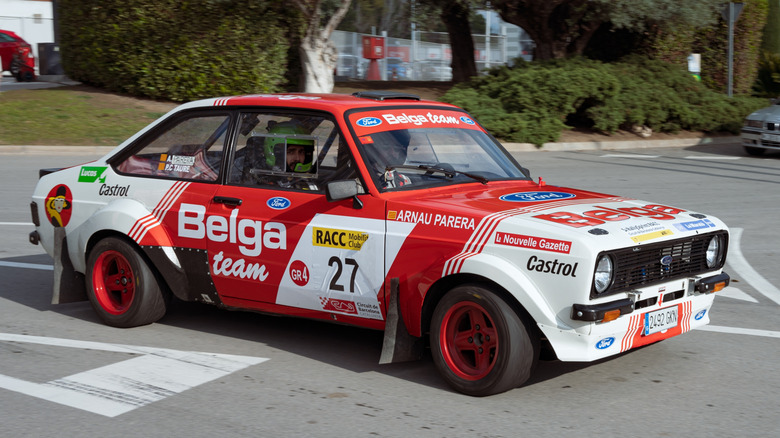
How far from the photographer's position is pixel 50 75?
3512cm

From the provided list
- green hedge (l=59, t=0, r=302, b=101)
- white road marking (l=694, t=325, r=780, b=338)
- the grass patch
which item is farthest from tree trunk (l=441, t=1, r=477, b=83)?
white road marking (l=694, t=325, r=780, b=338)

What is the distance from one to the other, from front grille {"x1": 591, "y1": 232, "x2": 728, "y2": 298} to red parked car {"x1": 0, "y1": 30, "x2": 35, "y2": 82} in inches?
1322

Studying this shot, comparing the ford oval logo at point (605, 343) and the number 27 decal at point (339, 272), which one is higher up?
the number 27 decal at point (339, 272)

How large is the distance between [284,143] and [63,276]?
212cm

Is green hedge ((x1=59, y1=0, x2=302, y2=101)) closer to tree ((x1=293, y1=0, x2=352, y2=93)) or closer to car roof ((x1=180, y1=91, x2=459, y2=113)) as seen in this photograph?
tree ((x1=293, y1=0, x2=352, y2=93))

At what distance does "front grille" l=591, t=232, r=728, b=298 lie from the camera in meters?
4.88

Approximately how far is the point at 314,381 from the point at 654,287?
1.97 m

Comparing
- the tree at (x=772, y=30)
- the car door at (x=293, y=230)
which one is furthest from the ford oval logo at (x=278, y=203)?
the tree at (x=772, y=30)

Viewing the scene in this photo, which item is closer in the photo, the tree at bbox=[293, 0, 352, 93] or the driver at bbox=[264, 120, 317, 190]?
the driver at bbox=[264, 120, 317, 190]

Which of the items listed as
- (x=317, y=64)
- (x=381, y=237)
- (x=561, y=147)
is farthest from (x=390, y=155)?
(x=317, y=64)

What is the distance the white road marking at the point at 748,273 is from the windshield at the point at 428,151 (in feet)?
8.85

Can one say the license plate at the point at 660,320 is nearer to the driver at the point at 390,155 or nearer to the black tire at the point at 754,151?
the driver at the point at 390,155

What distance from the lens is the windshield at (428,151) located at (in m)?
5.68

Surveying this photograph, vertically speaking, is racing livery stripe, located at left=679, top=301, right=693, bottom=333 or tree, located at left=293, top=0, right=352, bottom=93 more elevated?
tree, located at left=293, top=0, right=352, bottom=93
